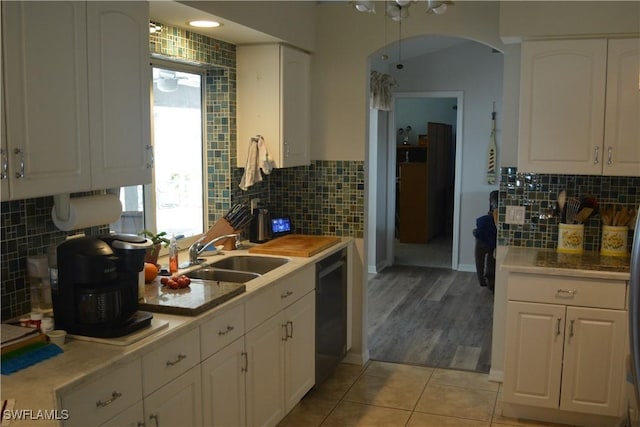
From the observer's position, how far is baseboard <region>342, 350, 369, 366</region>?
4.47 m

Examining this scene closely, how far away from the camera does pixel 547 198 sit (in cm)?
396

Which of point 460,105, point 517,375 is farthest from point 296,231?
point 460,105

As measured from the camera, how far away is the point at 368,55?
168 inches

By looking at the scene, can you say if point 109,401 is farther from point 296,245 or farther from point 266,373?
point 296,245

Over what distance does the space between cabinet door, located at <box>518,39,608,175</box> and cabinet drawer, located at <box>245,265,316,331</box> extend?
1.41 meters

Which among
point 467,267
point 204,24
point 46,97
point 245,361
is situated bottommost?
point 467,267

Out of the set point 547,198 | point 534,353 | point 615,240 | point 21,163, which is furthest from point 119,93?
point 615,240

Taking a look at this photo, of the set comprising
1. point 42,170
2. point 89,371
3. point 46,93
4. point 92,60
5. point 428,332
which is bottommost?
point 428,332

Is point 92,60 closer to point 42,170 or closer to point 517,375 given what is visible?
point 42,170

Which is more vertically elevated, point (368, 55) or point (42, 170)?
point (368, 55)

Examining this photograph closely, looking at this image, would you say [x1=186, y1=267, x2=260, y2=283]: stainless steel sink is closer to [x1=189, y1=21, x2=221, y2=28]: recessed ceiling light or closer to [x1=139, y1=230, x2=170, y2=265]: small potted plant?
[x1=139, y1=230, x2=170, y2=265]: small potted plant

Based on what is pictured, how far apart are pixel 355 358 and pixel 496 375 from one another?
3.19ft

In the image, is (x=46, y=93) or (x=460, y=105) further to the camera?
(x=460, y=105)

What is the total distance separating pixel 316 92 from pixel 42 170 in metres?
2.58
